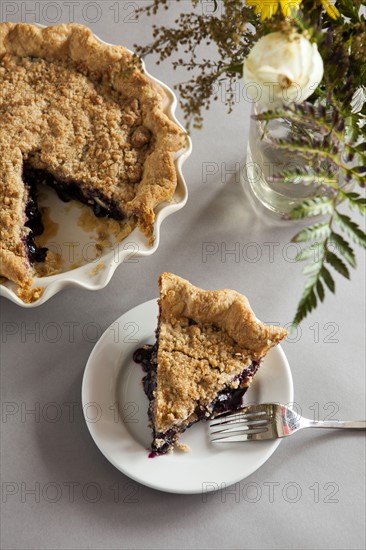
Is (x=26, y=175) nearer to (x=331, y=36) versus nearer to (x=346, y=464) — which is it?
(x=331, y=36)

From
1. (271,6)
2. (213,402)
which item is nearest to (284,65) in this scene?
(271,6)

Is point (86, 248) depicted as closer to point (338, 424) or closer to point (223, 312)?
point (223, 312)

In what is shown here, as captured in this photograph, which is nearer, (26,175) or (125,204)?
(125,204)

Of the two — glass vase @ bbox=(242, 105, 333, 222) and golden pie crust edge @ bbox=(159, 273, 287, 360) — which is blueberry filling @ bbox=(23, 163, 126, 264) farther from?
glass vase @ bbox=(242, 105, 333, 222)

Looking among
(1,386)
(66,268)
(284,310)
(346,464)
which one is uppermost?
(66,268)

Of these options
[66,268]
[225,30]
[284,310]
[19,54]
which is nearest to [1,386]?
[66,268]

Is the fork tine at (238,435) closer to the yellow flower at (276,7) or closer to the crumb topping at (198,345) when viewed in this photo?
the crumb topping at (198,345)

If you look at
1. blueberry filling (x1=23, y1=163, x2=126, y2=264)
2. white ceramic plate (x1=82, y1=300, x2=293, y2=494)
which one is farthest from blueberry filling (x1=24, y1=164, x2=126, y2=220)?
white ceramic plate (x1=82, y1=300, x2=293, y2=494)
